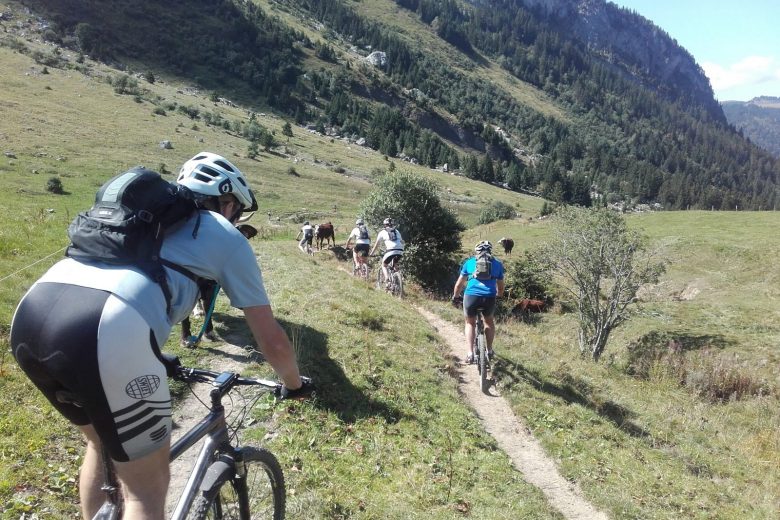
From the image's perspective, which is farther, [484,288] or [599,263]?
[599,263]

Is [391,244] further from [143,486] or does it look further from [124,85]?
[124,85]

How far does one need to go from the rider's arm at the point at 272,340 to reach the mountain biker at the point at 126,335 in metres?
0.01

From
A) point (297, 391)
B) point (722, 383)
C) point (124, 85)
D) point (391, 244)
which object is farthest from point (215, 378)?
point (124, 85)

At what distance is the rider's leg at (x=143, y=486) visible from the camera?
2.59 meters

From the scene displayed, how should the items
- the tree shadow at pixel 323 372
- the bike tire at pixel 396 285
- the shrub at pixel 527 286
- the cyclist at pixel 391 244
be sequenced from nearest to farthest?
the tree shadow at pixel 323 372
the cyclist at pixel 391 244
the bike tire at pixel 396 285
the shrub at pixel 527 286

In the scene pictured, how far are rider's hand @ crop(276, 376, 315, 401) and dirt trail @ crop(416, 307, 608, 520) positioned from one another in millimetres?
4886

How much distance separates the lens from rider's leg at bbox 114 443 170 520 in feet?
8.50

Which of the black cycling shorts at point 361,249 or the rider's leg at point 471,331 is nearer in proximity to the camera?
the rider's leg at point 471,331

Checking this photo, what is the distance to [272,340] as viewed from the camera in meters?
3.05

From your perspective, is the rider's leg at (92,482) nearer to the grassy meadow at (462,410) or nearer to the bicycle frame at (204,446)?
the bicycle frame at (204,446)

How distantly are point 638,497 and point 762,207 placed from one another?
692 ft

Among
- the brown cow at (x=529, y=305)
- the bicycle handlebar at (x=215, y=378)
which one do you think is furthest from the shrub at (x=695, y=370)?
the bicycle handlebar at (x=215, y=378)

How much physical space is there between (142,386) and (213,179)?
1.71m

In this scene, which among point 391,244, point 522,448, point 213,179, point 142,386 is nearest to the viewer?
point 142,386
